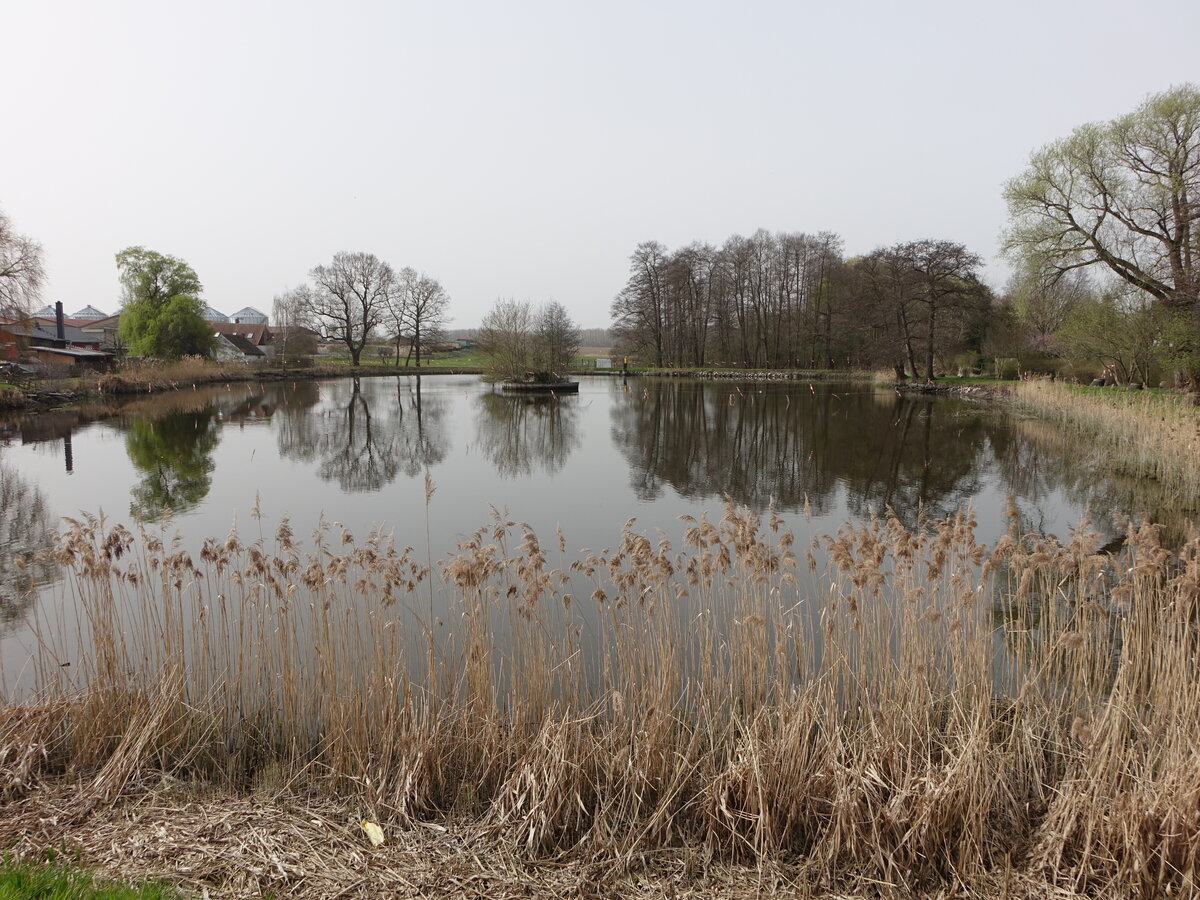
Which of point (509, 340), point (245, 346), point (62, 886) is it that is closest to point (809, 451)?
point (62, 886)

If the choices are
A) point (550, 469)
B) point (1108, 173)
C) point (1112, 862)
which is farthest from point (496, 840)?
point (1108, 173)

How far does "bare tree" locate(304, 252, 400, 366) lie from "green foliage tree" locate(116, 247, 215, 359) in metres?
13.9

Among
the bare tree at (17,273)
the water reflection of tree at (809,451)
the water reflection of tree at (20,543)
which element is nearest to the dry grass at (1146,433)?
the water reflection of tree at (809,451)

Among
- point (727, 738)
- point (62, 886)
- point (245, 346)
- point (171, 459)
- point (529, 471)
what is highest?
point (245, 346)

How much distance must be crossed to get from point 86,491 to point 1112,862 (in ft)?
49.0

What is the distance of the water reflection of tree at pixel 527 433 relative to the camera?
53.6ft

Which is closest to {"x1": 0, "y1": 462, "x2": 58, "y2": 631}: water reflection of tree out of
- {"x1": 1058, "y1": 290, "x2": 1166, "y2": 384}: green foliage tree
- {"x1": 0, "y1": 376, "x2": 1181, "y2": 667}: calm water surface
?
{"x1": 0, "y1": 376, "x2": 1181, "y2": 667}: calm water surface

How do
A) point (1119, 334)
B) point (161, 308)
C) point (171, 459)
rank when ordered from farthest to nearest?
point (161, 308), point (1119, 334), point (171, 459)

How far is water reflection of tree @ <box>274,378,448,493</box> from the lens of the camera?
15.3 m

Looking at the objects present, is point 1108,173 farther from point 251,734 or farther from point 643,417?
point 251,734

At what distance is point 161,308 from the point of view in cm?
4766

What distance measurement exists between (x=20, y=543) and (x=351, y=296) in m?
59.5

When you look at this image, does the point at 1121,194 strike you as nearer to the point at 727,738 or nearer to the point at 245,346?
the point at 727,738

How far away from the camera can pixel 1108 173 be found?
24828 millimetres
